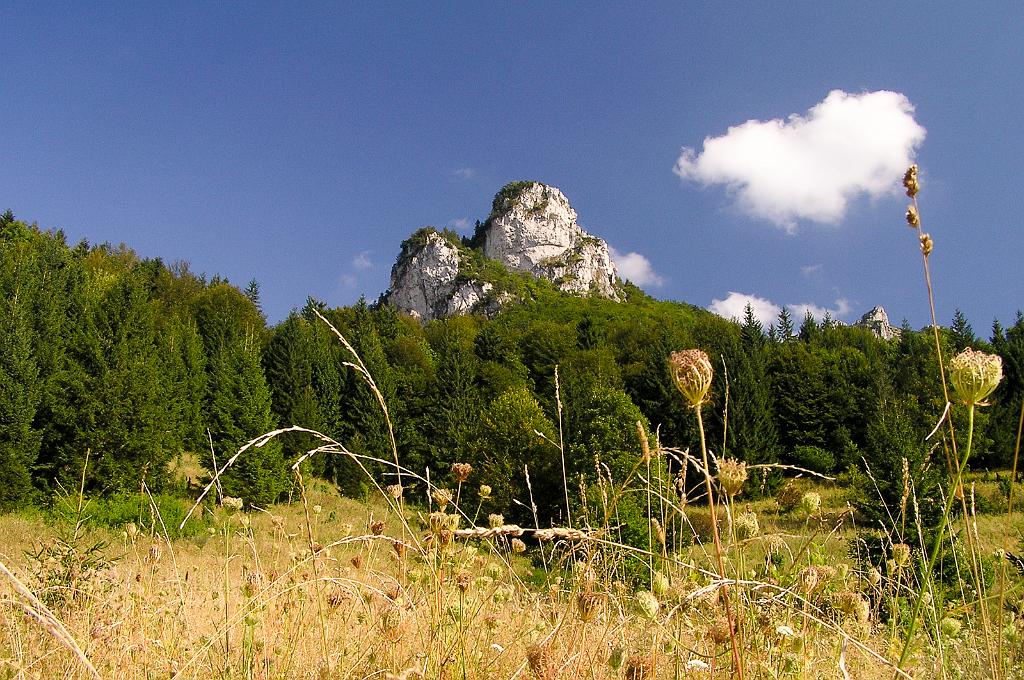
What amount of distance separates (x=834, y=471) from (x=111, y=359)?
32322 millimetres

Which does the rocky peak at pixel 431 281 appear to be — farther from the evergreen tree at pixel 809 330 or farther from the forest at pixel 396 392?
the evergreen tree at pixel 809 330

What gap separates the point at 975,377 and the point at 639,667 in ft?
2.36

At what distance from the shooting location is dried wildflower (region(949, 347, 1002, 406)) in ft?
2.65

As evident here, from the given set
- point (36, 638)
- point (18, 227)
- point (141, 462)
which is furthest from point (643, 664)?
point (18, 227)

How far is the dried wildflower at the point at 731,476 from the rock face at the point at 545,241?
8810 cm

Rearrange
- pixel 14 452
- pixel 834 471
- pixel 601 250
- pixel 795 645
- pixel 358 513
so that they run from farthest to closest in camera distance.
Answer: pixel 601 250
pixel 834 471
pixel 358 513
pixel 14 452
pixel 795 645

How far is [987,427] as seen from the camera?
1143 inches

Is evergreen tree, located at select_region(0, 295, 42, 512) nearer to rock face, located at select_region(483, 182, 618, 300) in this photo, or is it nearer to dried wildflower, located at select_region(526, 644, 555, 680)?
dried wildflower, located at select_region(526, 644, 555, 680)

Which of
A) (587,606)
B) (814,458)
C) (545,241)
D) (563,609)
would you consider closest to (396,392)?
(814,458)

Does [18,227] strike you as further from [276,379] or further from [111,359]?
[111,359]

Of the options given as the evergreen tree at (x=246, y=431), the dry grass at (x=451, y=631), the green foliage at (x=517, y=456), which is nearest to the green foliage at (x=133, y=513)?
the evergreen tree at (x=246, y=431)

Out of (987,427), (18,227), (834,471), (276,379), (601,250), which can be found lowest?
(834,471)

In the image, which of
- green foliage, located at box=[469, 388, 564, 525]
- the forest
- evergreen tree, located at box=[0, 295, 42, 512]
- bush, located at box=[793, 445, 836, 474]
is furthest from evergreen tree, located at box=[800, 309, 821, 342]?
evergreen tree, located at box=[0, 295, 42, 512]

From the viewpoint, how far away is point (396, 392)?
33.2 m
